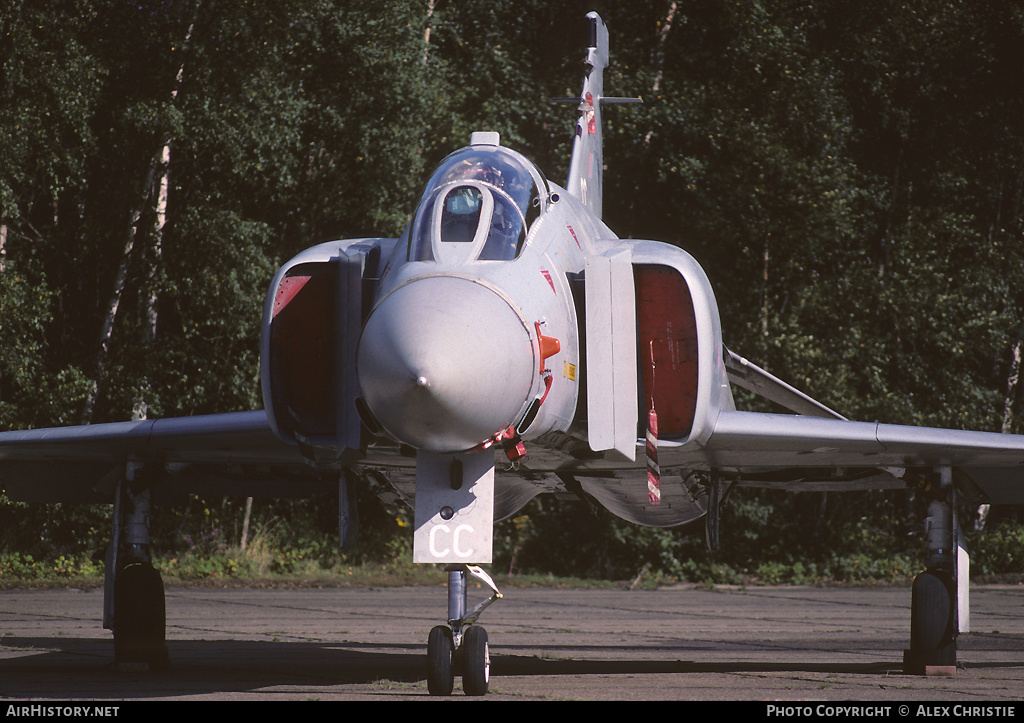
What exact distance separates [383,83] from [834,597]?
38.6ft

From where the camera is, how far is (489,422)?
5.06 m

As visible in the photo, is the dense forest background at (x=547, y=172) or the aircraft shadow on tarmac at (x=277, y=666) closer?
the aircraft shadow on tarmac at (x=277, y=666)

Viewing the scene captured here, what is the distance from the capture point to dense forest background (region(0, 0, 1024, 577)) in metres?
18.6

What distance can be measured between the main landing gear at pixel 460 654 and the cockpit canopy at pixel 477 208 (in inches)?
66.4

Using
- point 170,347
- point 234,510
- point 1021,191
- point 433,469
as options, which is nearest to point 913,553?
point 1021,191

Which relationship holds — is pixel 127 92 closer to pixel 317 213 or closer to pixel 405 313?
pixel 317 213

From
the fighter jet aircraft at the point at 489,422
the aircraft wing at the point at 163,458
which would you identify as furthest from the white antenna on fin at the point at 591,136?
the aircraft wing at the point at 163,458

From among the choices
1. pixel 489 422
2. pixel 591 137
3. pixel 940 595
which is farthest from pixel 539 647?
pixel 489 422

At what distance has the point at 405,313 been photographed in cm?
497

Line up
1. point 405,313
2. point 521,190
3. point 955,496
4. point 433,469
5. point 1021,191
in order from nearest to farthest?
point 405,313 < point 433,469 < point 521,190 < point 955,496 < point 1021,191

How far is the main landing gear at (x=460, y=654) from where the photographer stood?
19.4 ft

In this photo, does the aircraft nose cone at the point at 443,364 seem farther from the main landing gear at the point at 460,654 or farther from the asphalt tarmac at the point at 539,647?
the asphalt tarmac at the point at 539,647

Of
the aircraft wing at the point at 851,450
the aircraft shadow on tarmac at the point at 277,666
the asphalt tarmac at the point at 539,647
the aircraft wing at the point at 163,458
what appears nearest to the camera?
the asphalt tarmac at the point at 539,647

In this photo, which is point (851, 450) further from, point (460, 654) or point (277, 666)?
point (277, 666)
